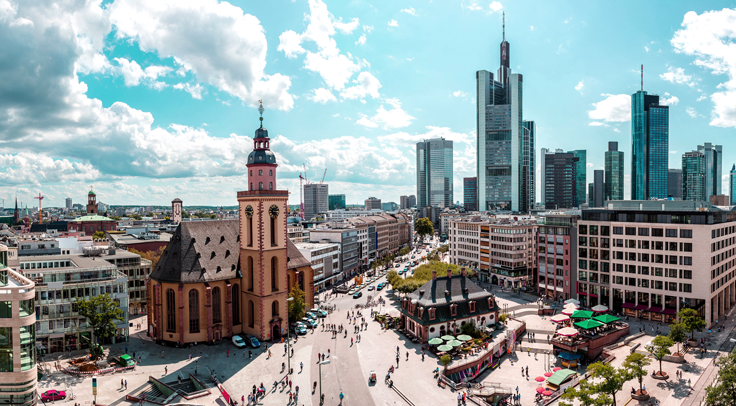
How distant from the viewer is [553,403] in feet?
147

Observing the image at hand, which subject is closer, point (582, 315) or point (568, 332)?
point (568, 332)

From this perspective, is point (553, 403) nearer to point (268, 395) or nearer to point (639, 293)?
point (268, 395)

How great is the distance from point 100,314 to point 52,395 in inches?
540

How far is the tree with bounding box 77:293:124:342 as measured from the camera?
54.7 metres

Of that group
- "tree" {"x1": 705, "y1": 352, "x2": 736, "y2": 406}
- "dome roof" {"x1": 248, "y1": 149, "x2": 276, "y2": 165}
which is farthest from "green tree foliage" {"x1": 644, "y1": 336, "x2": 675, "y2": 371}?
"dome roof" {"x1": 248, "y1": 149, "x2": 276, "y2": 165}

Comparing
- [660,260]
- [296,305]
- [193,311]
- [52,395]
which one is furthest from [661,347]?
[52,395]

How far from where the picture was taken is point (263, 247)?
2379 inches

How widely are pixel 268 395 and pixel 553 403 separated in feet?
101

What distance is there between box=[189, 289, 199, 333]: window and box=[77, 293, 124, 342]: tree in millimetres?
9042

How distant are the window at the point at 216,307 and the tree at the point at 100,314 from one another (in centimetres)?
1209

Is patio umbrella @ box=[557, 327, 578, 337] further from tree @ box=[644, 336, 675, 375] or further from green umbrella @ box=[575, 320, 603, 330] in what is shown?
tree @ box=[644, 336, 675, 375]

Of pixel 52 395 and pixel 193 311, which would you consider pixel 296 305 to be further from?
pixel 52 395

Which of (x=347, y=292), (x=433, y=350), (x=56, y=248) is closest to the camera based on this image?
(x=433, y=350)

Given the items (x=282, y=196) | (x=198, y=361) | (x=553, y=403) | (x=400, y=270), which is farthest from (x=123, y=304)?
(x=400, y=270)
